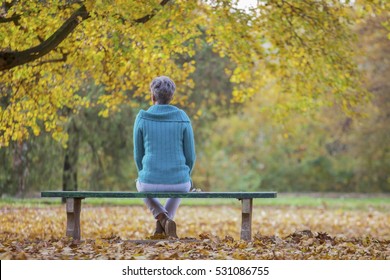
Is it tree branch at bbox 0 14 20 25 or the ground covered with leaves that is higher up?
tree branch at bbox 0 14 20 25

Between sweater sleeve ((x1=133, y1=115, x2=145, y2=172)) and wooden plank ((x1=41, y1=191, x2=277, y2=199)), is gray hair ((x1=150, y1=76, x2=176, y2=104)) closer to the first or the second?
sweater sleeve ((x1=133, y1=115, x2=145, y2=172))

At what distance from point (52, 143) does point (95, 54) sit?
7258 millimetres

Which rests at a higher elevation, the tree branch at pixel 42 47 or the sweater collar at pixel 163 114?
the tree branch at pixel 42 47

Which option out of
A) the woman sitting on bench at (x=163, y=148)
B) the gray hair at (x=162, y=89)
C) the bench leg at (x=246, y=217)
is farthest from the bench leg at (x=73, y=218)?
the bench leg at (x=246, y=217)

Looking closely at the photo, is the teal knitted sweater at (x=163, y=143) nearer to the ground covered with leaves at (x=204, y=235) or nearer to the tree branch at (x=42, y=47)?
the ground covered with leaves at (x=204, y=235)

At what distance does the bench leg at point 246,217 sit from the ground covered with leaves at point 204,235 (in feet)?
0.54

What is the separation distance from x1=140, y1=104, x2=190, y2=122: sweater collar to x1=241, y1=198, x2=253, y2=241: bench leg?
3.52 ft

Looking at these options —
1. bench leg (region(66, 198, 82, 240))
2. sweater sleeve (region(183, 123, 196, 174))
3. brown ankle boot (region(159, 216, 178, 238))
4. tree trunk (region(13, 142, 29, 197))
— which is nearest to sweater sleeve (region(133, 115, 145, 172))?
sweater sleeve (region(183, 123, 196, 174))

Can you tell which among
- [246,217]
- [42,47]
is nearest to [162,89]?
[246,217]

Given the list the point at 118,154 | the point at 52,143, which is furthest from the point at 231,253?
the point at 118,154

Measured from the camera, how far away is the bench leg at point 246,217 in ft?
28.6

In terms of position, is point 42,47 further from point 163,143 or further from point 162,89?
point 163,143

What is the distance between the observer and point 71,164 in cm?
2130

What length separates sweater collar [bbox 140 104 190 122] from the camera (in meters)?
8.60
